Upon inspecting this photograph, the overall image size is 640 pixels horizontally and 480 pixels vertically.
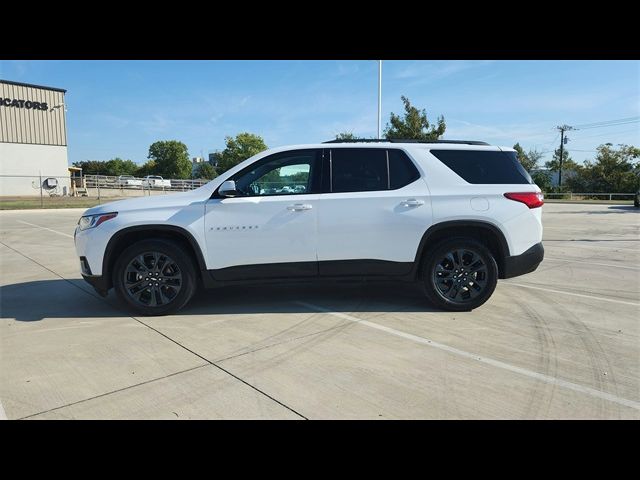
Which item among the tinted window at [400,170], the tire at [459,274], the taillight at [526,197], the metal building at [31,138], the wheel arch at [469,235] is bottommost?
the tire at [459,274]

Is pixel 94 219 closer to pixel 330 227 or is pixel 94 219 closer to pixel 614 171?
pixel 330 227

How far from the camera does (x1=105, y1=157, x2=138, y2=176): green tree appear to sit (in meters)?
98.8

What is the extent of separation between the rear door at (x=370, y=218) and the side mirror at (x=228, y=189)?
981 millimetres

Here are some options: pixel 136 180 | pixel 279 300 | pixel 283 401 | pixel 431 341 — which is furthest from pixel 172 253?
pixel 136 180

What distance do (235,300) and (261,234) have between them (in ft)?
4.03

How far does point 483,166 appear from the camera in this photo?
5.04 meters

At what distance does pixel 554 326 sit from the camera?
4492 mm

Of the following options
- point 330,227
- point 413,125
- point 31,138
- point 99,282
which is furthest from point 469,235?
point 31,138

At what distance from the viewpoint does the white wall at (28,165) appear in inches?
1544

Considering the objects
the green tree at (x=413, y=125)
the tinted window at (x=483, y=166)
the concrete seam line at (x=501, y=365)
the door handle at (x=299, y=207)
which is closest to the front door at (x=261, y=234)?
the door handle at (x=299, y=207)

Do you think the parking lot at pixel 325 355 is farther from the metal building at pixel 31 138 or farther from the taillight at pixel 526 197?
the metal building at pixel 31 138

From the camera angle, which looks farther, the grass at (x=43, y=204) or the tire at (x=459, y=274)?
the grass at (x=43, y=204)

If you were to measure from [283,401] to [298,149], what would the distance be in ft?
9.83

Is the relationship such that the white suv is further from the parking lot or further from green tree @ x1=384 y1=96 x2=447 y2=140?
green tree @ x1=384 y1=96 x2=447 y2=140
